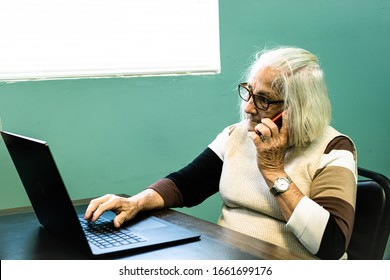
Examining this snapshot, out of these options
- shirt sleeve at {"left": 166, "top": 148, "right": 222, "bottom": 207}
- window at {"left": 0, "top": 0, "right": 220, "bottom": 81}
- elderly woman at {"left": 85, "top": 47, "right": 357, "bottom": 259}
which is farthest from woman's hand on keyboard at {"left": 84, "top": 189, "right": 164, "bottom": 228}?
window at {"left": 0, "top": 0, "right": 220, "bottom": 81}

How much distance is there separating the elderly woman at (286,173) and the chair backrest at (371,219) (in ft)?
0.21

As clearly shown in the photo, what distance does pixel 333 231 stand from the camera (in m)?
1.27

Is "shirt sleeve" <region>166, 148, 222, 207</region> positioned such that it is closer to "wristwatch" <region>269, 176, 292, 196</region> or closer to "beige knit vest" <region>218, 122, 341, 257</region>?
"beige knit vest" <region>218, 122, 341, 257</region>

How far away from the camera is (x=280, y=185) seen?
1350mm

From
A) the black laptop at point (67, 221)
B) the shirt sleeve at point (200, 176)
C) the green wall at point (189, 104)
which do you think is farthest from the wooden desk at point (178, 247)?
the green wall at point (189, 104)

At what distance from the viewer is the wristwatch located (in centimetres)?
134

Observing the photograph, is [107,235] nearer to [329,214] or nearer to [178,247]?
[178,247]

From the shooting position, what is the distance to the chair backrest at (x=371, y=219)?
1.33 metres

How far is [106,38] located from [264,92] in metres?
0.70

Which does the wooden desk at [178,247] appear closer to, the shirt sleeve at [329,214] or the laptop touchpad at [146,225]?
the laptop touchpad at [146,225]

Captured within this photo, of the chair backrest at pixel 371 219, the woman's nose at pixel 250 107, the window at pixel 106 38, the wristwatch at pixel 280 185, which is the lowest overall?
the chair backrest at pixel 371 219

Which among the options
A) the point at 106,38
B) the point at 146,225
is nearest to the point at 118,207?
the point at 146,225

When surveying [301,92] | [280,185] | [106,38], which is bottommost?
[280,185]

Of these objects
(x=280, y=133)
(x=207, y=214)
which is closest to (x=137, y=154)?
(x=207, y=214)
